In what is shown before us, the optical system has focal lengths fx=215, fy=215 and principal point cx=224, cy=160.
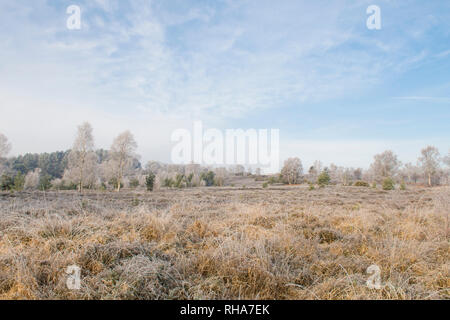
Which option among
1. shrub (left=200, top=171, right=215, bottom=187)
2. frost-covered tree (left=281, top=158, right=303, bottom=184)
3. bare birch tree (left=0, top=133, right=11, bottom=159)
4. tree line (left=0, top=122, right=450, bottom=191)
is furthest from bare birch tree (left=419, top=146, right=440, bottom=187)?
bare birch tree (left=0, top=133, right=11, bottom=159)

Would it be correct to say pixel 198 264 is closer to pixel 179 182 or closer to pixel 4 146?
pixel 4 146

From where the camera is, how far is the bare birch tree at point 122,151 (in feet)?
103

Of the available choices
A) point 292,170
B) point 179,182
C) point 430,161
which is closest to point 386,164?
point 430,161

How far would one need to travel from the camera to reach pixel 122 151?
104ft

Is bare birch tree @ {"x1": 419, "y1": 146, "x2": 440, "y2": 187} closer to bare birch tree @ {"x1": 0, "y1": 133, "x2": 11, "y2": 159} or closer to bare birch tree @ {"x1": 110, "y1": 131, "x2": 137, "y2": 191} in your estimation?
bare birch tree @ {"x1": 110, "y1": 131, "x2": 137, "y2": 191}

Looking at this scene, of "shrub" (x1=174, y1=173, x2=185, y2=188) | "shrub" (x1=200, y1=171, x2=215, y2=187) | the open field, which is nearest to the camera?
the open field

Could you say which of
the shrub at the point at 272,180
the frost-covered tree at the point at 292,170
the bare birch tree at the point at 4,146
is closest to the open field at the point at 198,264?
the bare birch tree at the point at 4,146

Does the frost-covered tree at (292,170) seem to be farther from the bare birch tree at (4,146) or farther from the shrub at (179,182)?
the bare birch tree at (4,146)

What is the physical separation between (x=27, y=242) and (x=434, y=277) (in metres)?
5.93

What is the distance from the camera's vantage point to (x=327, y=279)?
2664 millimetres

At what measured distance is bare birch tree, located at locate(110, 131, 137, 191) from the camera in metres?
31.5

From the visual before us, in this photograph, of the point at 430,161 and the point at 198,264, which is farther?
the point at 430,161
